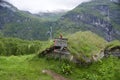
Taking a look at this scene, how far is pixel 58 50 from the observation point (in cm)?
4309

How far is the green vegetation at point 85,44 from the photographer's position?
4281cm

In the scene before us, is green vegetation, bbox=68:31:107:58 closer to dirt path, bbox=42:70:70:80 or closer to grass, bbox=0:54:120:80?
grass, bbox=0:54:120:80

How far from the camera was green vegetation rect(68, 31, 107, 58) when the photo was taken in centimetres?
4281

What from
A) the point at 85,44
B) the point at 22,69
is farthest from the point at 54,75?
the point at 85,44

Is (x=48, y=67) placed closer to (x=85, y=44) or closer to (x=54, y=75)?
(x=54, y=75)

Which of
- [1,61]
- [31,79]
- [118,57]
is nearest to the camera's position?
[31,79]

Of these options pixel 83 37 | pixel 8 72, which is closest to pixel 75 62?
pixel 83 37

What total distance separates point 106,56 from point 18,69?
13.5m

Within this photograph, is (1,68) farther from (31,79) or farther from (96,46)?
(96,46)

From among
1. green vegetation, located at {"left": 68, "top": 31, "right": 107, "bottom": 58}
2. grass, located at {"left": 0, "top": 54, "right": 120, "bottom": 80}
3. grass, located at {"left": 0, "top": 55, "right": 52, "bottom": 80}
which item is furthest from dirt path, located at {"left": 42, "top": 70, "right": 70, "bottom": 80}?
green vegetation, located at {"left": 68, "top": 31, "right": 107, "bottom": 58}

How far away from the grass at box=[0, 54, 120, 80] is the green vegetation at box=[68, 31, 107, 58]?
1.78 m

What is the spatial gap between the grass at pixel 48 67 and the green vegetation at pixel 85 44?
1.78 metres

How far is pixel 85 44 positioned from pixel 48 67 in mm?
6975

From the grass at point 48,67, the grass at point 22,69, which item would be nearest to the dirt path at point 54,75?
the grass at point 48,67
